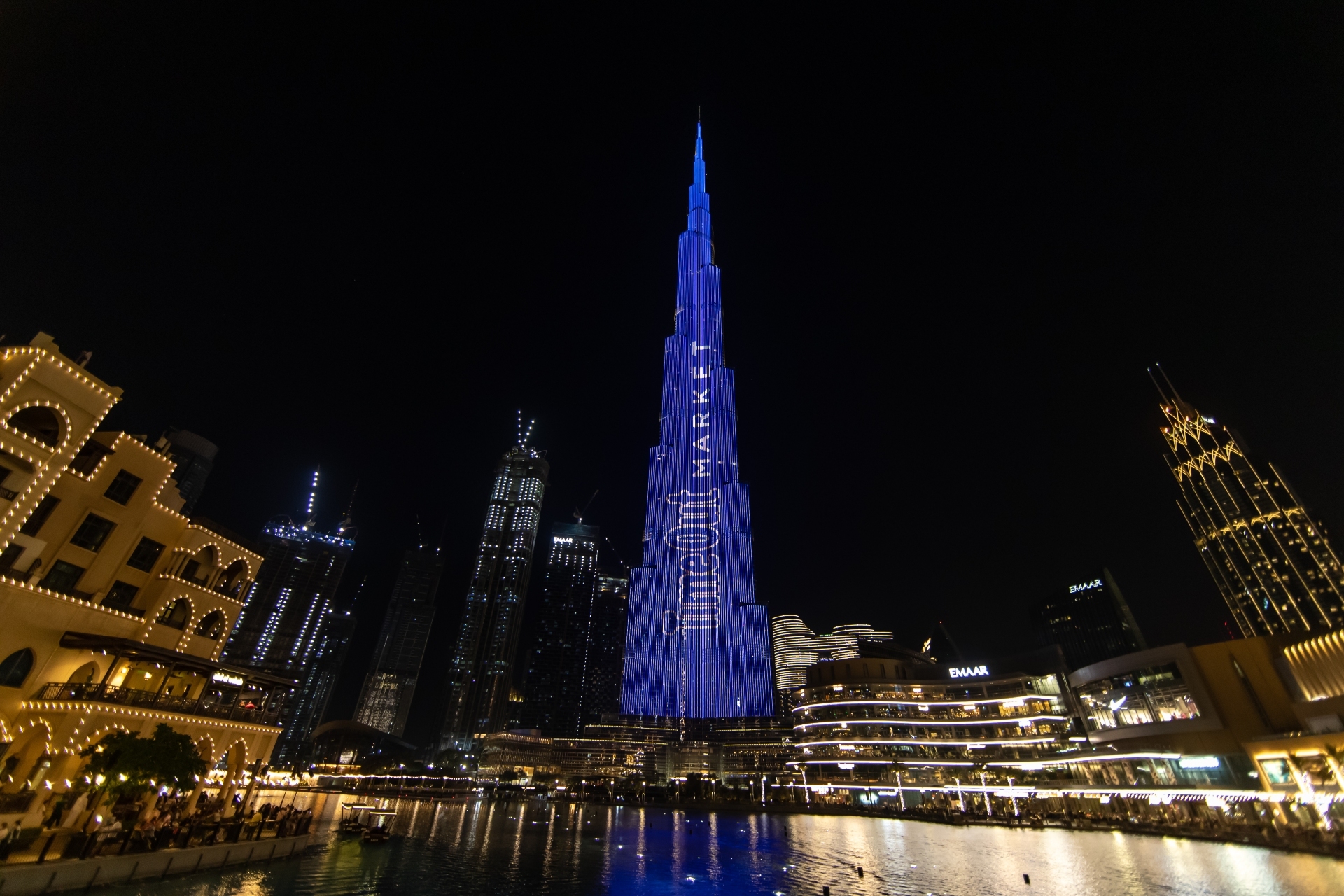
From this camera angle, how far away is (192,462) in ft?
534

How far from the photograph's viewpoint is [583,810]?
334ft

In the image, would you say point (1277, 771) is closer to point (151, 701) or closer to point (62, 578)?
point (151, 701)

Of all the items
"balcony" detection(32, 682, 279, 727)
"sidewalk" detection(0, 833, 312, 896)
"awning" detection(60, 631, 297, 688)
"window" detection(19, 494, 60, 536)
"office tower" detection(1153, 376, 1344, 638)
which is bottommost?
"sidewalk" detection(0, 833, 312, 896)

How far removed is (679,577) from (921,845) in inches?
4631

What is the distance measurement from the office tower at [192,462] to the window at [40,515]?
154m

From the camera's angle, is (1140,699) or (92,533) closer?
(92,533)

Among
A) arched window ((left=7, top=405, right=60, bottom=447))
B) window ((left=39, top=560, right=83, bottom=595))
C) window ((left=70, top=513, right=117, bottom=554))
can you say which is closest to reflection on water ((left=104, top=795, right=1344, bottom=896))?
window ((left=39, top=560, right=83, bottom=595))

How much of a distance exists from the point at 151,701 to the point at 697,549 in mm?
142936

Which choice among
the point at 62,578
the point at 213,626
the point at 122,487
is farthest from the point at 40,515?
the point at 213,626

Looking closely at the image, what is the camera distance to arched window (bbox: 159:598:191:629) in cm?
3769

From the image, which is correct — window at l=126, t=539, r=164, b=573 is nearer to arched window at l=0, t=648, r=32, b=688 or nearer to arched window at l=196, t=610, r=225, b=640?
arched window at l=196, t=610, r=225, b=640

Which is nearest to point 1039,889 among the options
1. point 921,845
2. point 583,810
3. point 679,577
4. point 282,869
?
point 921,845

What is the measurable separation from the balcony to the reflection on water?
10131 mm

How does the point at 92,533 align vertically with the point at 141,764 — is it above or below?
above
